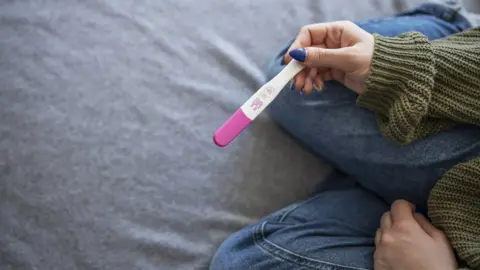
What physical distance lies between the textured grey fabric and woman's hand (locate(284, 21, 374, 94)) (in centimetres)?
13

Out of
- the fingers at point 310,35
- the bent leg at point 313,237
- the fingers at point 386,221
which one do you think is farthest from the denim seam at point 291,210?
the fingers at point 310,35

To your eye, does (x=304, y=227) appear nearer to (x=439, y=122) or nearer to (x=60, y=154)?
(x=439, y=122)

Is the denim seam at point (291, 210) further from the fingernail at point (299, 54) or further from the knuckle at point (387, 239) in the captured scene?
the fingernail at point (299, 54)

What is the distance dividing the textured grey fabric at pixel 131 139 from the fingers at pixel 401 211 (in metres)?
0.13

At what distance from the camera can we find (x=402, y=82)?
2.11 ft

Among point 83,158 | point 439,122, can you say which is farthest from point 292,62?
point 83,158

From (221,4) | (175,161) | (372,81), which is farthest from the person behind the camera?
(221,4)

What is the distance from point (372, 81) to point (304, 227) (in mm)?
220

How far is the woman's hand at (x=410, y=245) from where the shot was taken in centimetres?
64

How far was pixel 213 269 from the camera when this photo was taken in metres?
0.71

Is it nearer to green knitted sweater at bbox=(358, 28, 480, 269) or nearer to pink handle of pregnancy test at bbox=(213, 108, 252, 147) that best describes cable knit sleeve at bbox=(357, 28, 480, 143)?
green knitted sweater at bbox=(358, 28, 480, 269)

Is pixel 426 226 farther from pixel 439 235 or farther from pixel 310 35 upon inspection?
pixel 310 35

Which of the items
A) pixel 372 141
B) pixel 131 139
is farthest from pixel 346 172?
pixel 131 139

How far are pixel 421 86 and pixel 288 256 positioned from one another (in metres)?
0.28
